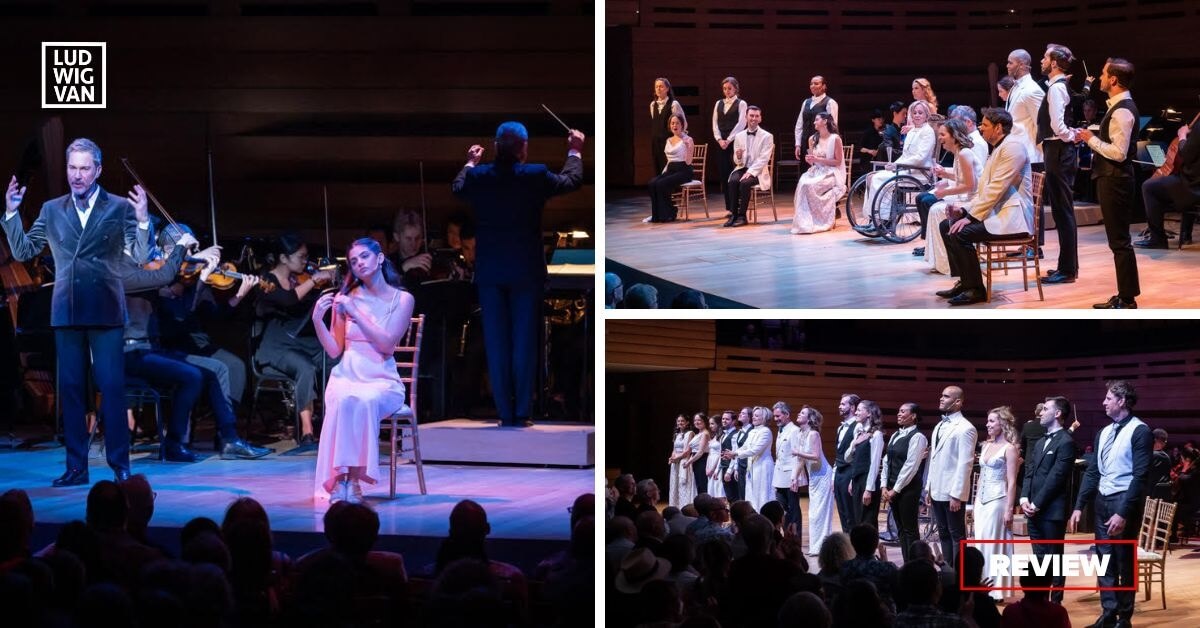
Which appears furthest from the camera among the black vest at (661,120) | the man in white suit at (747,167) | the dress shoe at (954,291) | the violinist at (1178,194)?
the man in white suit at (747,167)

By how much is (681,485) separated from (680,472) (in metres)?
0.07

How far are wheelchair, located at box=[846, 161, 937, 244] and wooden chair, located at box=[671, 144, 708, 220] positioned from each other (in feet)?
2.13

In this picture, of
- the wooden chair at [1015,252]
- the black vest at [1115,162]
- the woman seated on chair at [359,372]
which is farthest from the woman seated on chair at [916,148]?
the woman seated on chair at [359,372]

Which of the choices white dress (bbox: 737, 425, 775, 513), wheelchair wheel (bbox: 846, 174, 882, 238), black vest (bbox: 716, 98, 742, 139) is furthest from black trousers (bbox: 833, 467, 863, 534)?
black vest (bbox: 716, 98, 742, 139)

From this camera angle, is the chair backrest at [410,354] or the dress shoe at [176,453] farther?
the dress shoe at [176,453]

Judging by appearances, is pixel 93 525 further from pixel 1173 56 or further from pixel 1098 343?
pixel 1173 56

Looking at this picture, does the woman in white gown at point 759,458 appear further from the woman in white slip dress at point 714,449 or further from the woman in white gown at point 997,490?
the woman in white gown at point 997,490

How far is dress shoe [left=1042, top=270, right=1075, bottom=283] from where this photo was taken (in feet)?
22.3

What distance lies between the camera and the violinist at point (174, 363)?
7695 mm

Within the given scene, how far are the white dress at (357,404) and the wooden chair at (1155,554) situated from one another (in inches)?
114

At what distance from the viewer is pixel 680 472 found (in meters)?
6.96

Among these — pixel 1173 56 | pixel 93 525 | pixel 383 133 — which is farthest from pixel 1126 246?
pixel 383 133

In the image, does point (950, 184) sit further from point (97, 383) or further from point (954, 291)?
point (97, 383)

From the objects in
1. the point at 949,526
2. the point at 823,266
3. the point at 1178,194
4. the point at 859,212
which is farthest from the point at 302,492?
the point at 1178,194
